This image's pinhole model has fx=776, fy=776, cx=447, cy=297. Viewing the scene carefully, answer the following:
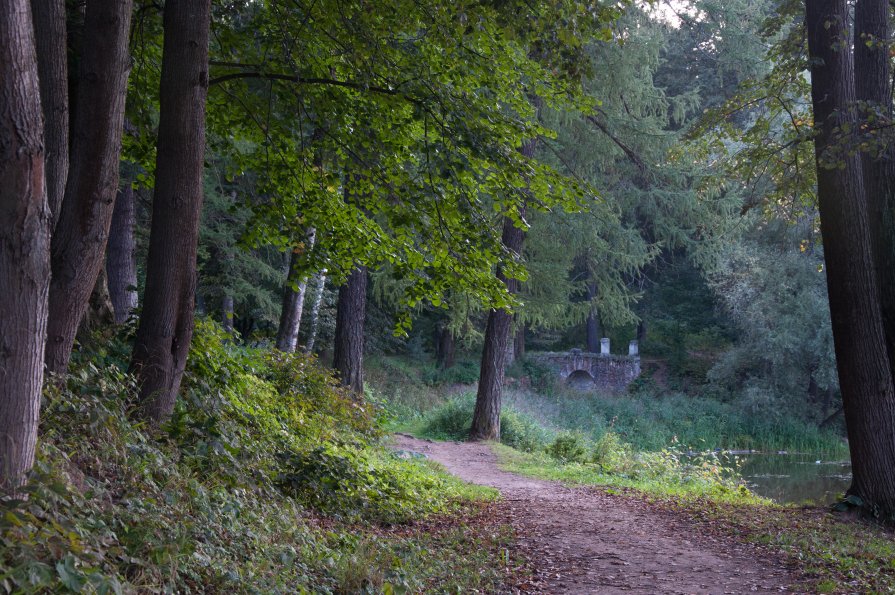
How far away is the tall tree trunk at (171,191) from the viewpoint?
5.84 meters

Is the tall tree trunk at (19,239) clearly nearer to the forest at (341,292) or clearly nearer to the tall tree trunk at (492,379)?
the forest at (341,292)

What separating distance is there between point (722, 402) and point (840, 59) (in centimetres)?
2242

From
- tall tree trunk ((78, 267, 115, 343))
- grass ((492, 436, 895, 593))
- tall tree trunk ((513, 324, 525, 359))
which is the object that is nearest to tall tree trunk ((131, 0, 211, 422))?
tall tree trunk ((78, 267, 115, 343))

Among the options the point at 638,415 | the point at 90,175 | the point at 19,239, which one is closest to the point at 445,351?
the point at 638,415

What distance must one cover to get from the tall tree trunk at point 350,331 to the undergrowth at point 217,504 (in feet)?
16.9

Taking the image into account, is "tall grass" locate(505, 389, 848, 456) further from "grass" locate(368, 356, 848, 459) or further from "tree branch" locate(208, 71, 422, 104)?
"tree branch" locate(208, 71, 422, 104)

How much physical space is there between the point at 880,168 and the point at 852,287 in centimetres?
149

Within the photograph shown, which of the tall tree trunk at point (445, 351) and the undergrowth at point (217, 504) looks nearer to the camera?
the undergrowth at point (217, 504)

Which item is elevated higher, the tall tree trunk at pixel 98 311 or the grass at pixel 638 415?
the tall tree trunk at pixel 98 311

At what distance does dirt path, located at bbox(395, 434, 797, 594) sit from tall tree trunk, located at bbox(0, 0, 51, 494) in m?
3.84

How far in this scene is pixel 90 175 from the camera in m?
4.80

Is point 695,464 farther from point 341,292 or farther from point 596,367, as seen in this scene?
point 596,367

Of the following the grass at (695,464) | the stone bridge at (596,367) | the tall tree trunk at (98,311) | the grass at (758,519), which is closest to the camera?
the grass at (758,519)

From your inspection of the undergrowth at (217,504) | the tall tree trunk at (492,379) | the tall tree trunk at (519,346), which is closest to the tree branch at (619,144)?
the tall tree trunk at (492,379)
